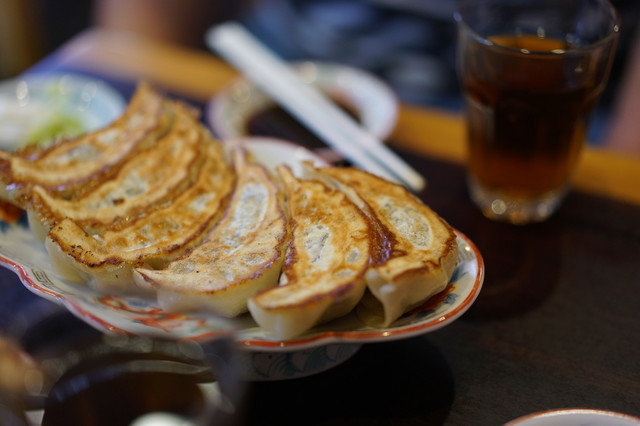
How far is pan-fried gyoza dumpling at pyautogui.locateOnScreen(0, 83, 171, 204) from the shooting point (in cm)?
122

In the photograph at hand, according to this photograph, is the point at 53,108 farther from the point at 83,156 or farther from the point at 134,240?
the point at 134,240

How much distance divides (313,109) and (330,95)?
1.03ft

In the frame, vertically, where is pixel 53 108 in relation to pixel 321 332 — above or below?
below

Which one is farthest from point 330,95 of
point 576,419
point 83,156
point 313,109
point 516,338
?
point 576,419

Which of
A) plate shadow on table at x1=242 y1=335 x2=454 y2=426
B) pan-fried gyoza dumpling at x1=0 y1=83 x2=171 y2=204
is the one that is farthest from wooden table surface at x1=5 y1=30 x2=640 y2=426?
pan-fried gyoza dumpling at x1=0 y1=83 x2=171 y2=204

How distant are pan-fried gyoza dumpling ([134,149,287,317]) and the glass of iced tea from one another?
1.95 feet

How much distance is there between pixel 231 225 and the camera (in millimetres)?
1184

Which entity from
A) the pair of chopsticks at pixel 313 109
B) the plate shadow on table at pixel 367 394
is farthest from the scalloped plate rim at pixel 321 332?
the pair of chopsticks at pixel 313 109

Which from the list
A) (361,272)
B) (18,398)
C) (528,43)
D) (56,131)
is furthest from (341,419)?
(56,131)

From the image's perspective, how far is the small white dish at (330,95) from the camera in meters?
1.93

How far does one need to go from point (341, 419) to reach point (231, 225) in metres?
0.39

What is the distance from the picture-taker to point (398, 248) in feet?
3.38

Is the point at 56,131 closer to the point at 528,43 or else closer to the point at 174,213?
the point at 174,213

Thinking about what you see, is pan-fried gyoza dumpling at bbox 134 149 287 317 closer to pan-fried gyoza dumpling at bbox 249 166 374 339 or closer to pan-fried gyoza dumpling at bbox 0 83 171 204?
pan-fried gyoza dumpling at bbox 249 166 374 339
